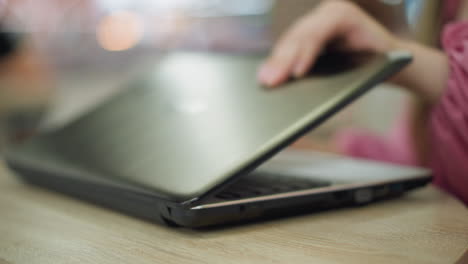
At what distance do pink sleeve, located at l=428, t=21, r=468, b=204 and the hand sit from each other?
94mm

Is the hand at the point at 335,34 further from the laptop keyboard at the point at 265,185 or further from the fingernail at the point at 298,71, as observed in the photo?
the laptop keyboard at the point at 265,185

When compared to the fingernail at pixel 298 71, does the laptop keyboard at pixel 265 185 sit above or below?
below

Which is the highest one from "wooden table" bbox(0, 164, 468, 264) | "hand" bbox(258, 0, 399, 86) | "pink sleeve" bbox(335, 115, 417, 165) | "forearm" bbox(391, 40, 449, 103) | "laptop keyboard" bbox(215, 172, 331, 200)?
"hand" bbox(258, 0, 399, 86)

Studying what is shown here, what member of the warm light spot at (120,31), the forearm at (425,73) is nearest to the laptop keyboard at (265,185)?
the forearm at (425,73)

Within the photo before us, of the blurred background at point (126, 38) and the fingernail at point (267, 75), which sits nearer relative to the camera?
the fingernail at point (267, 75)

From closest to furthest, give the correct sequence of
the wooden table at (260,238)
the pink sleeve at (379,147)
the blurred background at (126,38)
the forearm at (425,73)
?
the wooden table at (260,238) → the forearm at (425,73) → the pink sleeve at (379,147) → the blurred background at (126,38)

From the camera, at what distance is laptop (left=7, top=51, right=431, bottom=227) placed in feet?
1.18

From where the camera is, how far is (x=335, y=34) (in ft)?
1.85

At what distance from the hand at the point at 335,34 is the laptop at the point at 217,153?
3 centimetres

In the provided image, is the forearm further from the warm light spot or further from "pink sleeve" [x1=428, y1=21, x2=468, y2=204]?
the warm light spot

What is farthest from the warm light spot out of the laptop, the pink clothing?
the pink clothing

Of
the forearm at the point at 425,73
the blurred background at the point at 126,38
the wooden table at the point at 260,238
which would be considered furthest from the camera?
the blurred background at the point at 126,38

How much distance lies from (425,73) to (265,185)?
0.28 meters

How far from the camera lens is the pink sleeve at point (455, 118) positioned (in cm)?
43
